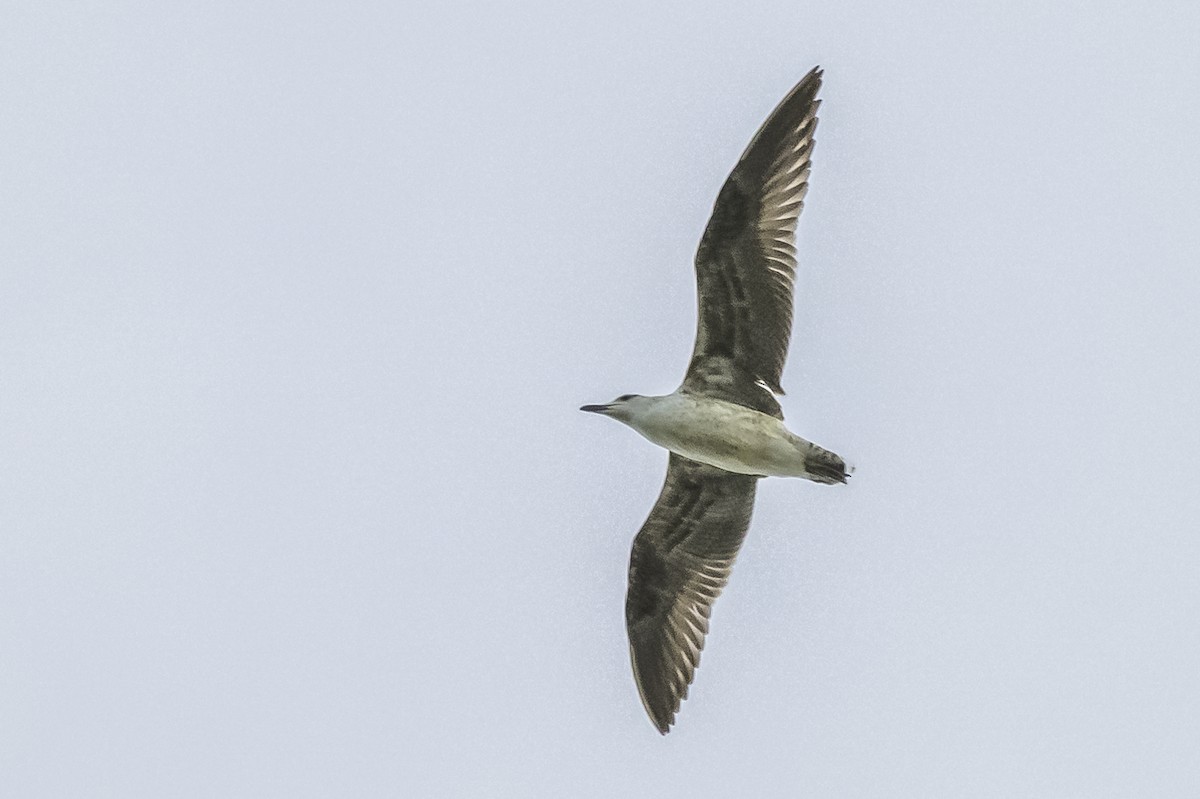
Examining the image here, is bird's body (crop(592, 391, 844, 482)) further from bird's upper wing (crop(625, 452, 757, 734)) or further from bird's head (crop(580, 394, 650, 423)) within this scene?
bird's upper wing (crop(625, 452, 757, 734))

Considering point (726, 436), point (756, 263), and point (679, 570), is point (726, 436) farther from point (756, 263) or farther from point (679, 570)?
point (679, 570)

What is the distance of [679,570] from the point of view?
62.0 feet

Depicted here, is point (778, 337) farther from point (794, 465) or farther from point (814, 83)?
point (814, 83)

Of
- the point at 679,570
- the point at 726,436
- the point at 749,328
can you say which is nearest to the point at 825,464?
the point at 726,436

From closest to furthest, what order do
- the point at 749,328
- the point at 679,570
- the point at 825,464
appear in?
the point at 825,464 → the point at 749,328 → the point at 679,570

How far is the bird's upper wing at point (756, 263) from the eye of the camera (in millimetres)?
17688

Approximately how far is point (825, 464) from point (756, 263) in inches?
72.3

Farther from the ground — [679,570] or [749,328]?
[749,328]

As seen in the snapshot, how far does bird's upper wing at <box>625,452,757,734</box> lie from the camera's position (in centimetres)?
1869

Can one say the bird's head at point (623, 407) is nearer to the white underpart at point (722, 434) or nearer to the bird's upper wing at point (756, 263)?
the white underpart at point (722, 434)

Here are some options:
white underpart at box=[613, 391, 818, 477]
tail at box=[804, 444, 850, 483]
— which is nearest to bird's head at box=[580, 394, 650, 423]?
white underpart at box=[613, 391, 818, 477]

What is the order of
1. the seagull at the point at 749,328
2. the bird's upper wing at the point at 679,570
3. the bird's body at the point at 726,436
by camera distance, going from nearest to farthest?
the bird's body at the point at 726,436, the seagull at the point at 749,328, the bird's upper wing at the point at 679,570

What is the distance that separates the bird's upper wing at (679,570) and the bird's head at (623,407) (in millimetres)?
814

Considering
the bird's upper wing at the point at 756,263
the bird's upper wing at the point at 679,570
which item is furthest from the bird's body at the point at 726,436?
the bird's upper wing at the point at 679,570
